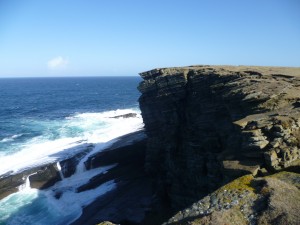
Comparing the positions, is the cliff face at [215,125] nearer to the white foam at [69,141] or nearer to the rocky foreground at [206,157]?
the rocky foreground at [206,157]

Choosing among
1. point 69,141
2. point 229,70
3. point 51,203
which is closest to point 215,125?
point 229,70

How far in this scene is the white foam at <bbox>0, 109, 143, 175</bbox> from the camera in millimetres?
50503

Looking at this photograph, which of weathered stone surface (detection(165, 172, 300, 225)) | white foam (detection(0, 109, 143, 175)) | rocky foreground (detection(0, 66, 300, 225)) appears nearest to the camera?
weathered stone surface (detection(165, 172, 300, 225))

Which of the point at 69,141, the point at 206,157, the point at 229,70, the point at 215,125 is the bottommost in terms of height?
the point at 69,141

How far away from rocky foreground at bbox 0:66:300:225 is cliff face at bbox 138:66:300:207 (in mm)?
82

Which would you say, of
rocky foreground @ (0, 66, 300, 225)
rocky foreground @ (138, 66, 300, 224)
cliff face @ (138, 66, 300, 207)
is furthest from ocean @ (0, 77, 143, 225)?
rocky foreground @ (138, 66, 300, 224)

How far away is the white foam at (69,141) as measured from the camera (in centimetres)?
5050

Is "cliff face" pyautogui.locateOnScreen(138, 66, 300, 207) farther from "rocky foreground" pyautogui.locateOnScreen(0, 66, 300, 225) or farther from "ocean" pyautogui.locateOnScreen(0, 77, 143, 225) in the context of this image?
"ocean" pyautogui.locateOnScreen(0, 77, 143, 225)

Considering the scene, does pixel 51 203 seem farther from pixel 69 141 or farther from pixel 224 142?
pixel 69 141

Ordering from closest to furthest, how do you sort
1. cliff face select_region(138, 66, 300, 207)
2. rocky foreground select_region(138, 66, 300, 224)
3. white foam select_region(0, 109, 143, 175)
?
1. rocky foreground select_region(138, 66, 300, 224)
2. cliff face select_region(138, 66, 300, 207)
3. white foam select_region(0, 109, 143, 175)

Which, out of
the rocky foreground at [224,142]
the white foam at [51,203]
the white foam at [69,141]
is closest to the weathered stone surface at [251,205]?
the rocky foreground at [224,142]

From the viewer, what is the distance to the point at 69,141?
2420 inches

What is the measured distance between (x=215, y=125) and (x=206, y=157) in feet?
11.5

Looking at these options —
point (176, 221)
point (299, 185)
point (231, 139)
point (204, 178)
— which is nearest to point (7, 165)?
point (204, 178)
